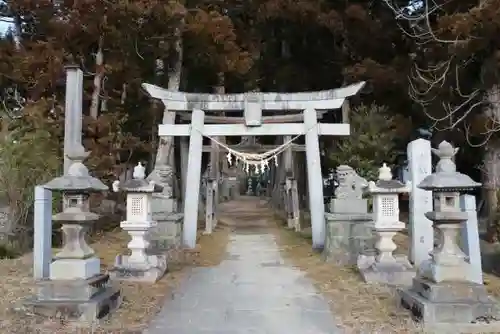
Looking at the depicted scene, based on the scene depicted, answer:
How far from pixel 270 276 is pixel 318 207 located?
3.76m

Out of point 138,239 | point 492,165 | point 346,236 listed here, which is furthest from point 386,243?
point 492,165

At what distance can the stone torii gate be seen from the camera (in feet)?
44.7

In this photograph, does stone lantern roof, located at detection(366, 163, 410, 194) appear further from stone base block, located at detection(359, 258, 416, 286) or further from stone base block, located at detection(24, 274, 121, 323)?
stone base block, located at detection(24, 274, 121, 323)

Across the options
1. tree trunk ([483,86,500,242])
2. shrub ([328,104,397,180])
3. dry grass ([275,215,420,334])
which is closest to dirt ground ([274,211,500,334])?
dry grass ([275,215,420,334])

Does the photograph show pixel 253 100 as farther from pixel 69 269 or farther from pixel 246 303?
pixel 69 269

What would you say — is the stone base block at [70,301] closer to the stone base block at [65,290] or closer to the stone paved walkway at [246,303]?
the stone base block at [65,290]

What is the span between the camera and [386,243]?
353 inches

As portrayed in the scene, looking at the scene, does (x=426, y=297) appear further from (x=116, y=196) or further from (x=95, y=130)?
(x=116, y=196)

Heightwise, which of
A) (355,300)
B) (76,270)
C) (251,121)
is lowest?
(355,300)

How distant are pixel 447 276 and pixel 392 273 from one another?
A: 8.12 ft

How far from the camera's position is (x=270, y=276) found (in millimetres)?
9766

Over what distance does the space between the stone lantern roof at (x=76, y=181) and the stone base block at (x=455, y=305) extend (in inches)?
153

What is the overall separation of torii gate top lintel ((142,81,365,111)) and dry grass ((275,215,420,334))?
3.94m

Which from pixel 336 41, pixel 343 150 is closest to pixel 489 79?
pixel 343 150
